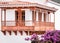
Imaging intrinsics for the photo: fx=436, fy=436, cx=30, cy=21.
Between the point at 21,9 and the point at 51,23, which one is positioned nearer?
the point at 21,9

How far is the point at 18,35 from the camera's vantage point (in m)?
40.4

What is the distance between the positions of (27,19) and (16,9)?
1.40 m

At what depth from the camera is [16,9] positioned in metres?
40.7

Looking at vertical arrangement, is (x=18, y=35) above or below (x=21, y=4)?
below

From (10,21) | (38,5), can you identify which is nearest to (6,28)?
(10,21)

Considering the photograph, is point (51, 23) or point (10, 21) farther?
point (51, 23)

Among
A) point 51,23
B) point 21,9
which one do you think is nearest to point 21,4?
point 21,9

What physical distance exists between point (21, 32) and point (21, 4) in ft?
8.45

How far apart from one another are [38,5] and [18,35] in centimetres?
336

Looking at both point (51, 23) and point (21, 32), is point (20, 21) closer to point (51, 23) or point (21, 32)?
point (21, 32)

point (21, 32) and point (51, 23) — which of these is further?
point (51, 23)

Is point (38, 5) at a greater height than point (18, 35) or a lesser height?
greater

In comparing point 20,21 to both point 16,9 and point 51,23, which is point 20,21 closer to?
point 16,9

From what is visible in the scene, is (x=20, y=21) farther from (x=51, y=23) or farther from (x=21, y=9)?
(x=51, y=23)
